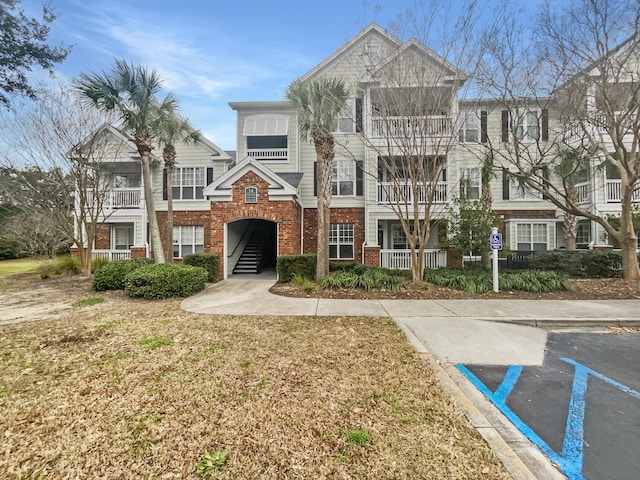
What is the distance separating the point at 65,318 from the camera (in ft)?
22.4

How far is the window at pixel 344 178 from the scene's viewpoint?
15852 millimetres

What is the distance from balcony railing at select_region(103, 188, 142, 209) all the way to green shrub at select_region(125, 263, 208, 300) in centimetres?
901

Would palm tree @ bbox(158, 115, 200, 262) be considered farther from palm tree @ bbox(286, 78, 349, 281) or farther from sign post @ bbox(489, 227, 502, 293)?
sign post @ bbox(489, 227, 502, 293)

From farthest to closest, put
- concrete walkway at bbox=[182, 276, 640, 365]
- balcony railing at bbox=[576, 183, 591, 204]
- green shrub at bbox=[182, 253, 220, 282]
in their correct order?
balcony railing at bbox=[576, 183, 591, 204] < green shrub at bbox=[182, 253, 220, 282] < concrete walkway at bbox=[182, 276, 640, 365]

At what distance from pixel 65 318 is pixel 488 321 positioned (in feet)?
32.7

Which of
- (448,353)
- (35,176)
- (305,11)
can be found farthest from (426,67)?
(35,176)

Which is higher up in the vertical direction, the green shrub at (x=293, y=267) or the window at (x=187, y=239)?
the window at (x=187, y=239)

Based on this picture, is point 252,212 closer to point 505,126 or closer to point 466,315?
point 466,315

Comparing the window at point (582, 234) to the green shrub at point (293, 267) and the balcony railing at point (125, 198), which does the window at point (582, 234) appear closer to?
the green shrub at point (293, 267)

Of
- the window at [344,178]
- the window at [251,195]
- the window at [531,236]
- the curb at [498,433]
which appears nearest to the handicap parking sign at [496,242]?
the curb at [498,433]

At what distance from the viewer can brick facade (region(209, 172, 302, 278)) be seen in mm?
12938

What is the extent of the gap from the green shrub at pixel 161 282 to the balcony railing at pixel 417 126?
8470mm

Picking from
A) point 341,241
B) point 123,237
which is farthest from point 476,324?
point 123,237

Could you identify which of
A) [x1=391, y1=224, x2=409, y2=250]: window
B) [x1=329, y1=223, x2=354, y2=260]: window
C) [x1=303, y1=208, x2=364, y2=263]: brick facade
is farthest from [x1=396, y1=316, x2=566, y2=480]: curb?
[x1=391, y1=224, x2=409, y2=250]: window
